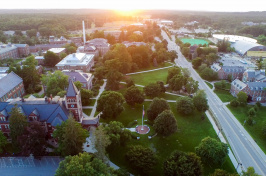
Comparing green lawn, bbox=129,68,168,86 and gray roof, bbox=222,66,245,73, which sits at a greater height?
gray roof, bbox=222,66,245,73

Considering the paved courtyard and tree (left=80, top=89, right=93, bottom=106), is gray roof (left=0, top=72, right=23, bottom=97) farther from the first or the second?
the paved courtyard

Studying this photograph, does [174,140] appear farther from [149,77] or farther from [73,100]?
[149,77]

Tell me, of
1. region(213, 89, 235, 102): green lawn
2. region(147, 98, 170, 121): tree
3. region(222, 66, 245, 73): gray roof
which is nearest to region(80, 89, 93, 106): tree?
region(147, 98, 170, 121): tree

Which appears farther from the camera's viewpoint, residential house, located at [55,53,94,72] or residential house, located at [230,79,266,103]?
residential house, located at [55,53,94,72]

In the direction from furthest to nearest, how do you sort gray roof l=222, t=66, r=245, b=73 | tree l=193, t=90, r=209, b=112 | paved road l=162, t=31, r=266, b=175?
1. gray roof l=222, t=66, r=245, b=73
2. tree l=193, t=90, r=209, b=112
3. paved road l=162, t=31, r=266, b=175

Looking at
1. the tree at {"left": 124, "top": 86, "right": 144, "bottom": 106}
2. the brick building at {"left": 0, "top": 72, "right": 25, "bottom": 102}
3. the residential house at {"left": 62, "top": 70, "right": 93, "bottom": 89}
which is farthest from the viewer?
the residential house at {"left": 62, "top": 70, "right": 93, "bottom": 89}

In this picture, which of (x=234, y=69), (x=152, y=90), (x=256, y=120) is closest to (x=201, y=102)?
(x=152, y=90)

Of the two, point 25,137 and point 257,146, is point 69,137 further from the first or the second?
point 257,146

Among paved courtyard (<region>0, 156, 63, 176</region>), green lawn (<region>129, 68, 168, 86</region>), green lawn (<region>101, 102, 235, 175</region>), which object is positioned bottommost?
paved courtyard (<region>0, 156, 63, 176</region>)
